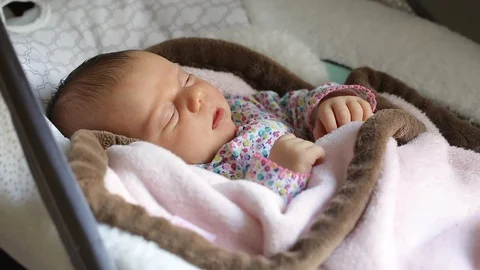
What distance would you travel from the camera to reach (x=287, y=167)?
2.98 feet

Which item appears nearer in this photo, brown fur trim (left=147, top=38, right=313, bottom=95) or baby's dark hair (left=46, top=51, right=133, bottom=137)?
baby's dark hair (left=46, top=51, right=133, bottom=137)

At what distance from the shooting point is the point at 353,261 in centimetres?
74

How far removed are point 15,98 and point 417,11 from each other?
3.81 ft

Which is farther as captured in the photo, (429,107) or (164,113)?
(429,107)

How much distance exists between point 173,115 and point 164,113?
0.05 ft

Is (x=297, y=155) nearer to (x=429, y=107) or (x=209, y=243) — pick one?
(x=209, y=243)

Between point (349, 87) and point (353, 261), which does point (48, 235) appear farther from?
point (349, 87)

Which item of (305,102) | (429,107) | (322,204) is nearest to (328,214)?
(322,204)

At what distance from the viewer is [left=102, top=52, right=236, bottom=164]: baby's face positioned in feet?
3.24

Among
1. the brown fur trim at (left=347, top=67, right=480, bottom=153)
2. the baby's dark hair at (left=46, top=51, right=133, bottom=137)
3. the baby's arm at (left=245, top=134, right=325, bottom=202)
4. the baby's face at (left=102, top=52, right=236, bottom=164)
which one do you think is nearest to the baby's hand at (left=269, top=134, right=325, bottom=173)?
the baby's arm at (left=245, top=134, right=325, bottom=202)

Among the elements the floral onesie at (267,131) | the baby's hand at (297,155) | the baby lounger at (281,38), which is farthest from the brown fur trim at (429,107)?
the baby's hand at (297,155)

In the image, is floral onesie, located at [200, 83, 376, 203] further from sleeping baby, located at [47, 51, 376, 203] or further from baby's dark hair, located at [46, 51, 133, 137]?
baby's dark hair, located at [46, 51, 133, 137]

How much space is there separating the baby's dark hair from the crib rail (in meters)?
0.39

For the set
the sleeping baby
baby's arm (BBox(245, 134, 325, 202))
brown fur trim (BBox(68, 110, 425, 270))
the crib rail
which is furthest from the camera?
the sleeping baby
